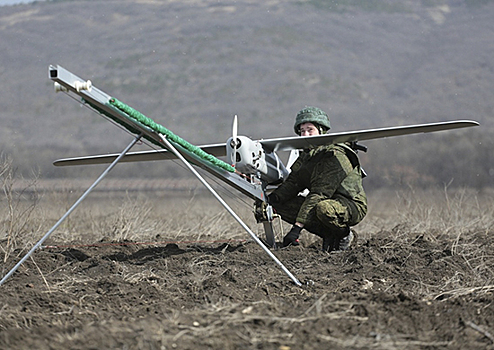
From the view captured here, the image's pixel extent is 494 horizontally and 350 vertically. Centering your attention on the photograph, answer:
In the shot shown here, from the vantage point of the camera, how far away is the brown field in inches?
103

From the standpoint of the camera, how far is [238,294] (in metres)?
3.94

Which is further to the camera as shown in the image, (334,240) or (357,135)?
(334,240)

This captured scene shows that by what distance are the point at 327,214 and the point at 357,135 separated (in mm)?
829

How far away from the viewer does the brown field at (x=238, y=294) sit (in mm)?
2609

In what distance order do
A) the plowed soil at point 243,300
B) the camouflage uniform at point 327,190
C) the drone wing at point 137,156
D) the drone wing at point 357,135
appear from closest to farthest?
1. the plowed soil at point 243,300
2. the drone wing at point 357,135
3. the camouflage uniform at point 327,190
4. the drone wing at point 137,156

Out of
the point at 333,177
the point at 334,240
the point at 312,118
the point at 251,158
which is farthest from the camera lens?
the point at 334,240

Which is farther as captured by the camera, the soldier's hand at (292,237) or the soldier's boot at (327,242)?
the soldier's boot at (327,242)

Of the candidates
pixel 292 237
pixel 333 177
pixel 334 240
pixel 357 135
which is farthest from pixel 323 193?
pixel 357 135

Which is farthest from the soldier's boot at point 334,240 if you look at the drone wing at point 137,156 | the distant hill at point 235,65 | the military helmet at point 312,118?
the distant hill at point 235,65

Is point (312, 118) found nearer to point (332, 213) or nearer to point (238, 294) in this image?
point (332, 213)

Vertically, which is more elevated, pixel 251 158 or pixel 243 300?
pixel 251 158

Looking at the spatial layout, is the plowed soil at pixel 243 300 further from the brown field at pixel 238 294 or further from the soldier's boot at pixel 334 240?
the soldier's boot at pixel 334 240

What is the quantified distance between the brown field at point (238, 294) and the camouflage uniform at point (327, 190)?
1.12 ft

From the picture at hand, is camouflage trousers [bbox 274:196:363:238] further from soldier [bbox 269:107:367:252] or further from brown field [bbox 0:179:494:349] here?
brown field [bbox 0:179:494:349]
